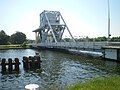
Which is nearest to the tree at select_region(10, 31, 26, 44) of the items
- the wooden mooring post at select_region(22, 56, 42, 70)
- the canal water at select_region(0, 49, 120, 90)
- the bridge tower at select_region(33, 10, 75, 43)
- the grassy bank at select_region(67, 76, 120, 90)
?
the bridge tower at select_region(33, 10, 75, 43)

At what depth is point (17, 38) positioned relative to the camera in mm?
172750

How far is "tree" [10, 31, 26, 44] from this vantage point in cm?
17300

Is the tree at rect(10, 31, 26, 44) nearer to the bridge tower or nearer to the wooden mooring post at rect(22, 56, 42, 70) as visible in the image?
the bridge tower

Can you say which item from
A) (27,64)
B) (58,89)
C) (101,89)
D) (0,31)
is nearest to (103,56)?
(27,64)

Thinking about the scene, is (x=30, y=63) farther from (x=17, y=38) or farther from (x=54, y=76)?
(x=17, y=38)

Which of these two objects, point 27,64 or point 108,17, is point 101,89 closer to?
point 27,64

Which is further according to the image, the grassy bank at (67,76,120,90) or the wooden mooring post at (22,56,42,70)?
the wooden mooring post at (22,56,42,70)

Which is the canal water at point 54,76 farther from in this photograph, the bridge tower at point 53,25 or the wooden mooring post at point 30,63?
the bridge tower at point 53,25

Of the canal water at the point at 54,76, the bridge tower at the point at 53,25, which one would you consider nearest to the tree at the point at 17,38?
the bridge tower at the point at 53,25

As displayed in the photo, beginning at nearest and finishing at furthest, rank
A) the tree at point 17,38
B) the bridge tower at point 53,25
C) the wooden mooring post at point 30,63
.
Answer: the wooden mooring post at point 30,63, the bridge tower at point 53,25, the tree at point 17,38

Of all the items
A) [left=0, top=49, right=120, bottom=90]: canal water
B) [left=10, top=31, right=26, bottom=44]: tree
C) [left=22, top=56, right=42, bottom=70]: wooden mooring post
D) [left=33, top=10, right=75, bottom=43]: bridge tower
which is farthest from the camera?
[left=10, top=31, right=26, bottom=44]: tree

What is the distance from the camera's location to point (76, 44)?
61.0 meters

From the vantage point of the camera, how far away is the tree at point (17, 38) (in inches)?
6811

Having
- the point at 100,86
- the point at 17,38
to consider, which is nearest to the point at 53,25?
the point at 17,38
